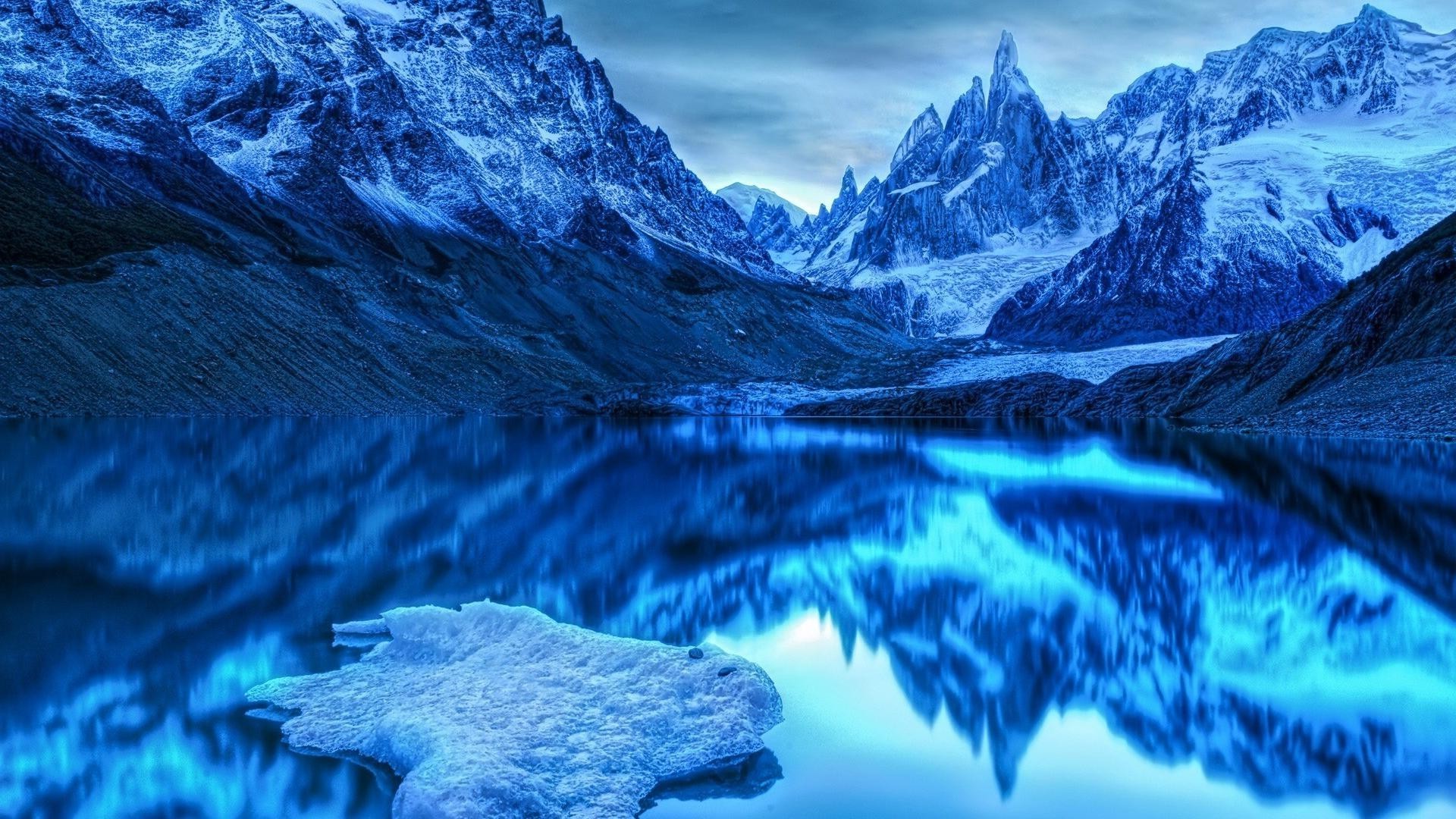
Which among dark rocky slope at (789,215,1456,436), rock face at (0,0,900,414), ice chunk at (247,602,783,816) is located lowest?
ice chunk at (247,602,783,816)

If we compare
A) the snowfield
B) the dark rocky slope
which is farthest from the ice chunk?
the snowfield

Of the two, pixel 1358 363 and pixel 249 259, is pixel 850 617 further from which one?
pixel 249 259

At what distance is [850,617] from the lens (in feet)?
56.1

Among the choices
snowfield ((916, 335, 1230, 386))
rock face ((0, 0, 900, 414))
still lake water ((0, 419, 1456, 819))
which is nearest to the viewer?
still lake water ((0, 419, 1456, 819))

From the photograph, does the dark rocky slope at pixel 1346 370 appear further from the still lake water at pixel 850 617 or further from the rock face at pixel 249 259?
the rock face at pixel 249 259

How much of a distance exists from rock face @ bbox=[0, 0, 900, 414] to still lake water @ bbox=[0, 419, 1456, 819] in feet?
204

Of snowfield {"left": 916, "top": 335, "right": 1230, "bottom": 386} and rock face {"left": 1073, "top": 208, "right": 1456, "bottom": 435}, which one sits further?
snowfield {"left": 916, "top": 335, "right": 1230, "bottom": 386}

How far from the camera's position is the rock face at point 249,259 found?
95312 millimetres

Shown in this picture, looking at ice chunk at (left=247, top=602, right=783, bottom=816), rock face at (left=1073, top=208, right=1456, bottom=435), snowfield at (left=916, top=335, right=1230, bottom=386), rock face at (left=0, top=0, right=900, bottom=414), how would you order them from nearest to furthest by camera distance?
ice chunk at (left=247, top=602, right=783, bottom=816) < rock face at (left=1073, top=208, right=1456, bottom=435) < rock face at (left=0, top=0, right=900, bottom=414) < snowfield at (left=916, top=335, right=1230, bottom=386)

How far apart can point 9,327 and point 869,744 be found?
303 feet

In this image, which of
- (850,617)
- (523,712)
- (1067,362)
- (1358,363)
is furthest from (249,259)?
(523,712)

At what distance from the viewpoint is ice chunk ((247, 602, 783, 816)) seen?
9.77 m

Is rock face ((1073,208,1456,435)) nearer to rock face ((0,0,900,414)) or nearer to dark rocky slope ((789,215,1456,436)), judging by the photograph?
dark rocky slope ((789,215,1456,436))

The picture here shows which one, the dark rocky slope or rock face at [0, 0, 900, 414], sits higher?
rock face at [0, 0, 900, 414]
